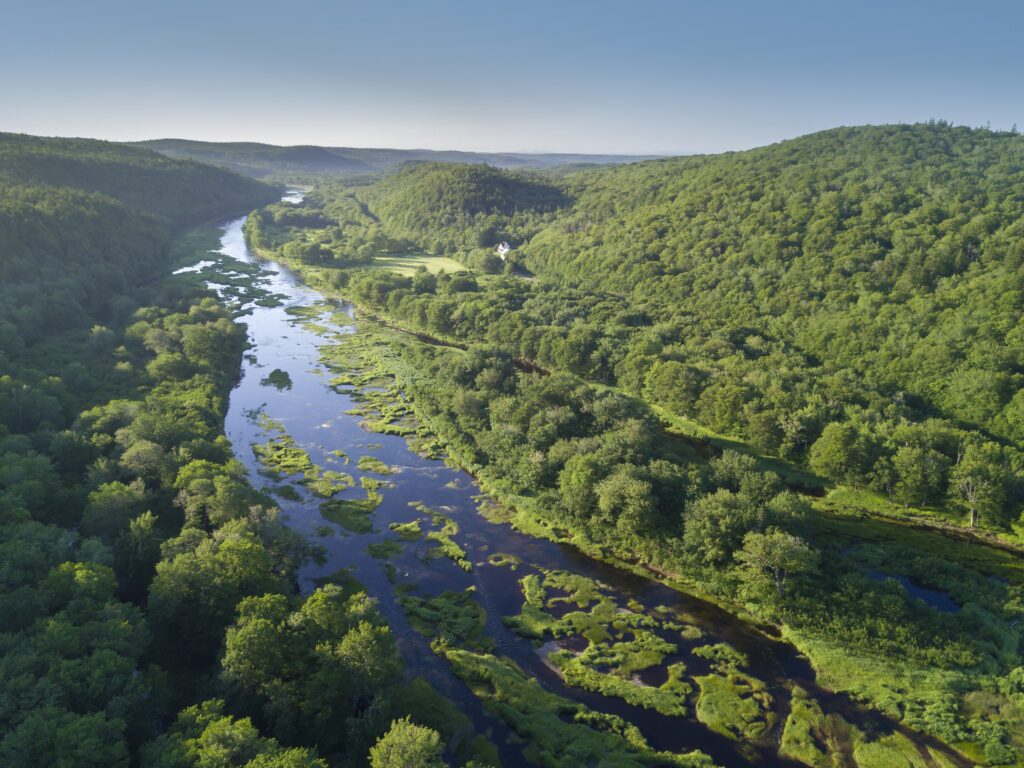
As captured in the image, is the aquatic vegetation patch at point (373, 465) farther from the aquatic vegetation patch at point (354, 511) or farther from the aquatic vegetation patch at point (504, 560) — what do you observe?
the aquatic vegetation patch at point (504, 560)

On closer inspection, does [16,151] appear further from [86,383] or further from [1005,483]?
[1005,483]

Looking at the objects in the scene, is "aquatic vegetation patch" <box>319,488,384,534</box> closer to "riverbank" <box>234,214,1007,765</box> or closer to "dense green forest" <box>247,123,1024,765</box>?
"riverbank" <box>234,214,1007,765</box>

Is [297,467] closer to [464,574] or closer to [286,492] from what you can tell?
[286,492]

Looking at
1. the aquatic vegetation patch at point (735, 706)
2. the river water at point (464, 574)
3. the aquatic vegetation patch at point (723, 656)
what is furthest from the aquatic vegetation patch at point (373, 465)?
the aquatic vegetation patch at point (735, 706)

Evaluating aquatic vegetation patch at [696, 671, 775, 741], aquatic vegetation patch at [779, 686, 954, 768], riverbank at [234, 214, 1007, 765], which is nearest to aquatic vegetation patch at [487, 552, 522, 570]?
riverbank at [234, 214, 1007, 765]

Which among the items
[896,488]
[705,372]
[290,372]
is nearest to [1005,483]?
[896,488]

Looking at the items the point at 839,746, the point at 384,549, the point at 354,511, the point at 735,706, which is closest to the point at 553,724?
the point at 735,706
